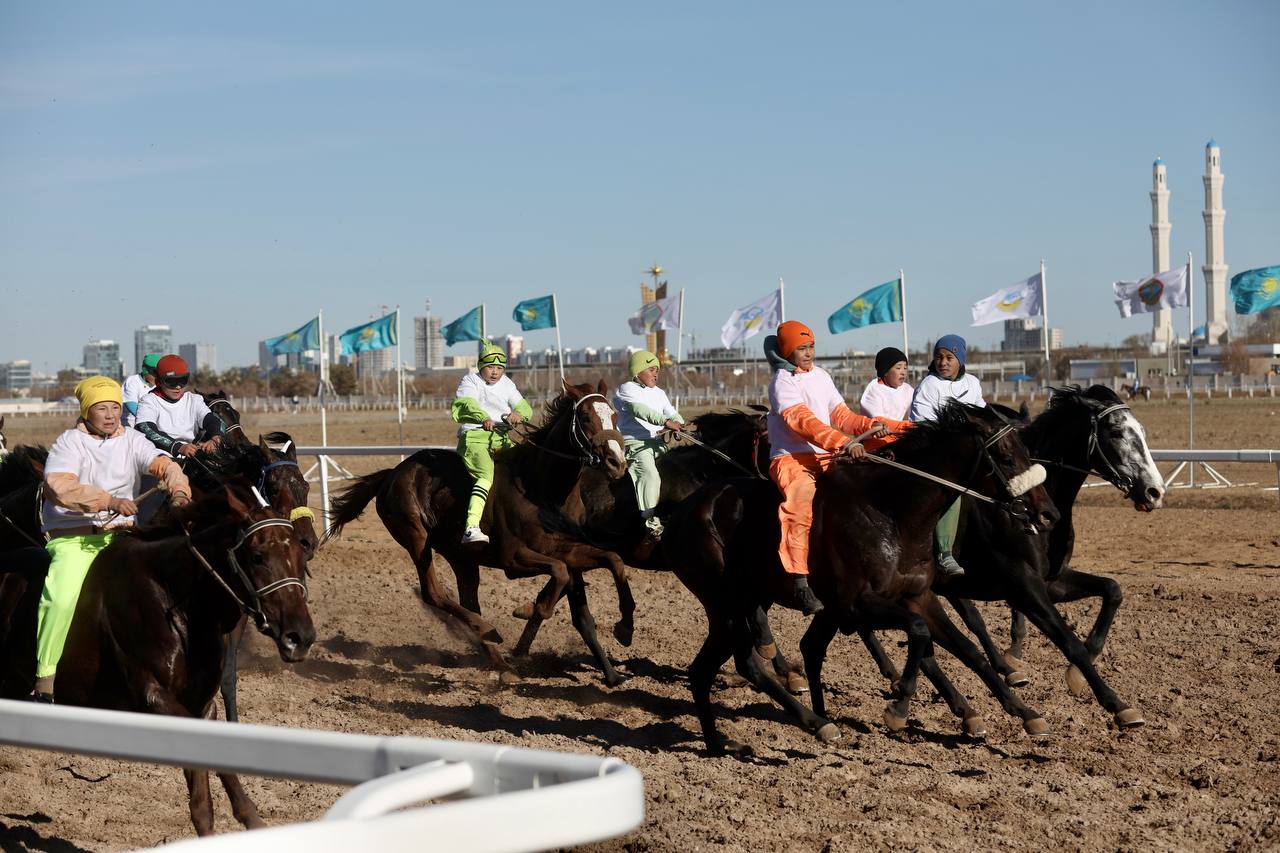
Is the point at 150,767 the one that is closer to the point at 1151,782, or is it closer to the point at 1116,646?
the point at 1151,782

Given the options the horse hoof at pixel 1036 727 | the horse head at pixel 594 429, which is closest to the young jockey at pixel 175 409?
the horse head at pixel 594 429

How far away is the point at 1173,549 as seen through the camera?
47.9ft

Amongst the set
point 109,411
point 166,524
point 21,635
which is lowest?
point 21,635

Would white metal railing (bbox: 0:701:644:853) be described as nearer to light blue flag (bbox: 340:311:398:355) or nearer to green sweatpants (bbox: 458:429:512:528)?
green sweatpants (bbox: 458:429:512:528)

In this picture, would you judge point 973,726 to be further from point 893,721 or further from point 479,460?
point 479,460

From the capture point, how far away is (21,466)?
8.75 meters

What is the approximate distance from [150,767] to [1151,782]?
5.24 meters

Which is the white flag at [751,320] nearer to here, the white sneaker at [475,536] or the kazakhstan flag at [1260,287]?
the kazakhstan flag at [1260,287]

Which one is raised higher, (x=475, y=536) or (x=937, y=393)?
(x=937, y=393)

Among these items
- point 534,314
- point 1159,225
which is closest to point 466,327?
point 534,314

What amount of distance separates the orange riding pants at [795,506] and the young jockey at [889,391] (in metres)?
1.87

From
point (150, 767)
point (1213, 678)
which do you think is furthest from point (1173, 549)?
point (150, 767)

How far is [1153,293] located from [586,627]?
2074 centimetres

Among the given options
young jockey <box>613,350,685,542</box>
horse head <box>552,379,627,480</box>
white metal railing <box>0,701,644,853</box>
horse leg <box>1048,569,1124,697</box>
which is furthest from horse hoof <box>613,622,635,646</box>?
white metal railing <box>0,701,644,853</box>
